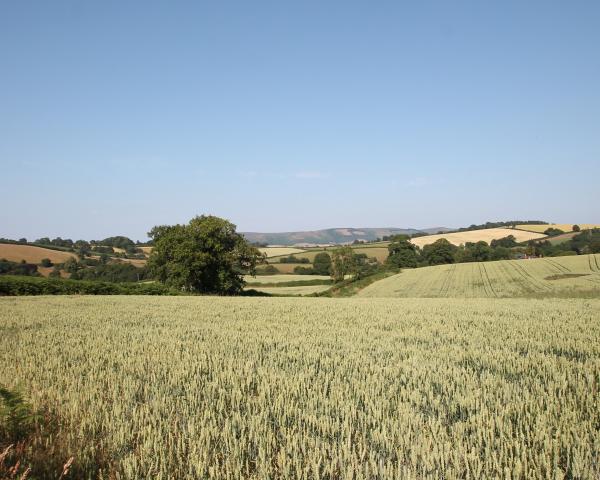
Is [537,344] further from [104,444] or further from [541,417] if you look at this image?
[104,444]

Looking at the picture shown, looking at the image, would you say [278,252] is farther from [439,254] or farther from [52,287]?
[52,287]

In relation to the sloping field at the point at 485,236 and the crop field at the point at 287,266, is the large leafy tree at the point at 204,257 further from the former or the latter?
the sloping field at the point at 485,236

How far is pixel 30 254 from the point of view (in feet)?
279

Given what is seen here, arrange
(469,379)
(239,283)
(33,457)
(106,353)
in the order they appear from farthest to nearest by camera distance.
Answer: (239,283) → (106,353) → (469,379) → (33,457)

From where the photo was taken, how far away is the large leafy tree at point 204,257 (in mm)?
50125

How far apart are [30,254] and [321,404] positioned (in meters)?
98.6

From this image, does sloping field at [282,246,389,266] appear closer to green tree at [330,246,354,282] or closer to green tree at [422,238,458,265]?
green tree at [422,238,458,265]

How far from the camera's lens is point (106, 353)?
846 cm

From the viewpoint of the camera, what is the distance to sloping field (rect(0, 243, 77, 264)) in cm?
8056

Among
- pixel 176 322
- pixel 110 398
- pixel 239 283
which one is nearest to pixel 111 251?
pixel 239 283

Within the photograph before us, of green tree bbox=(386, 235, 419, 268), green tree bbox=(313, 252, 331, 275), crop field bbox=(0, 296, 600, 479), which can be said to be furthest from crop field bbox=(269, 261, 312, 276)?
crop field bbox=(0, 296, 600, 479)

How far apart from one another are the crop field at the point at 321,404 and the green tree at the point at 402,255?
8687cm

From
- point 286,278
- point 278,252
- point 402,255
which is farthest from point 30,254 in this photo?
point 402,255

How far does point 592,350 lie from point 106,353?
10.4 meters
